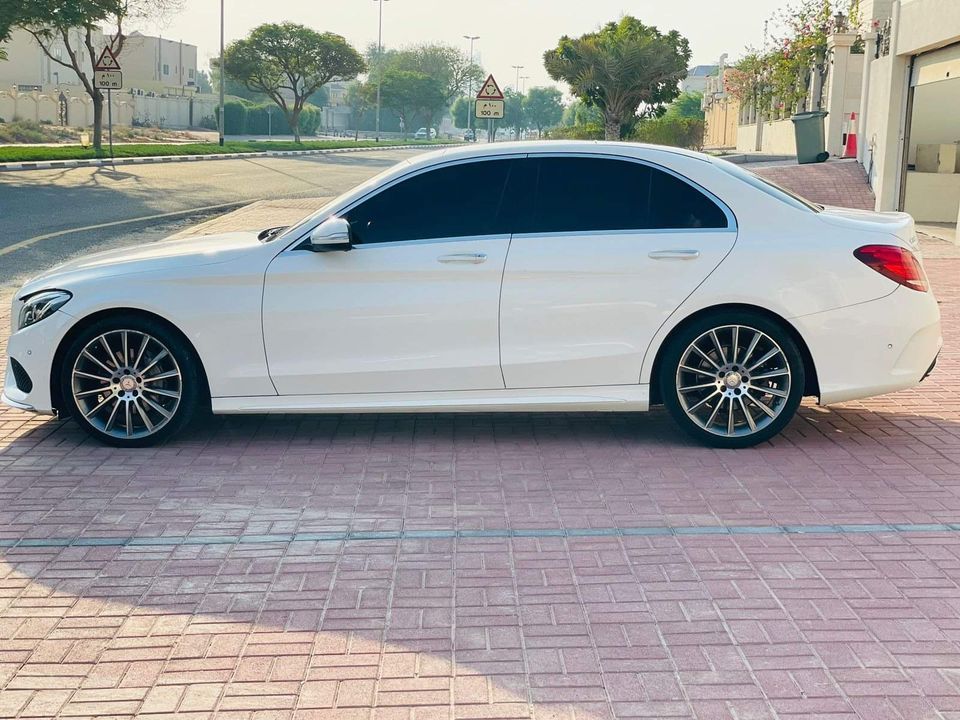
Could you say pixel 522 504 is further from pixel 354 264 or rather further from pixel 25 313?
pixel 25 313

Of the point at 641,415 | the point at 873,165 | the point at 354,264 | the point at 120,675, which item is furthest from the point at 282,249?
the point at 873,165

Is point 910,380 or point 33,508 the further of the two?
point 910,380

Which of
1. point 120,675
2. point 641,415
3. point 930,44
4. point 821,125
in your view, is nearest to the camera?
point 120,675

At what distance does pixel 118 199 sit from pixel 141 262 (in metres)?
18.0

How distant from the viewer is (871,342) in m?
6.38

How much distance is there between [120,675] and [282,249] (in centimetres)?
310

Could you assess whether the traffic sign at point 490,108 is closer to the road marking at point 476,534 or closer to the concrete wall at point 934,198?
the concrete wall at point 934,198

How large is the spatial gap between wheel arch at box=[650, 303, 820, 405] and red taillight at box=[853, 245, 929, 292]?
20.2 inches

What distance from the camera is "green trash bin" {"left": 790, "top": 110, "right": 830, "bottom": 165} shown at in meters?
27.2

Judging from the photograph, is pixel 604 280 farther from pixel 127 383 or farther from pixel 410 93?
pixel 410 93

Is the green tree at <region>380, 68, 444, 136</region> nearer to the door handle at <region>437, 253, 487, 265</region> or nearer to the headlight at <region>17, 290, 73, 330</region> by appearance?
the headlight at <region>17, 290, 73, 330</region>

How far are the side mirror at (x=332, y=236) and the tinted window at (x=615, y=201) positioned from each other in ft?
3.13

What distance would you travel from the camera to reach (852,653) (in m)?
3.91

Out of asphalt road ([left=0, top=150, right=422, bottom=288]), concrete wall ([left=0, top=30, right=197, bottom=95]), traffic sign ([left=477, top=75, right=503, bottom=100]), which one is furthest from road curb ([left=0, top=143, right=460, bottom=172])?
concrete wall ([left=0, top=30, right=197, bottom=95])
